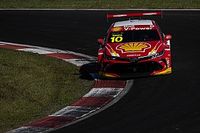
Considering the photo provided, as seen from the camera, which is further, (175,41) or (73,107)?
(175,41)

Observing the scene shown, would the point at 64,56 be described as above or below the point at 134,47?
below

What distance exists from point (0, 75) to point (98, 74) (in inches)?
121

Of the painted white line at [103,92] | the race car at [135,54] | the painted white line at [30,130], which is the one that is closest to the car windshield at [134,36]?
the race car at [135,54]

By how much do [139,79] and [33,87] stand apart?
9.85 ft

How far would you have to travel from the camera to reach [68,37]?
2645 centimetres

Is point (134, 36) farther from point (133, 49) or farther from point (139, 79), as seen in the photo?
point (139, 79)

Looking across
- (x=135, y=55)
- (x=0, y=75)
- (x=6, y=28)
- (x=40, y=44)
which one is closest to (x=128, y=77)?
(x=135, y=55)

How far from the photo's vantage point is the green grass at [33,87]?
1438 centimetres

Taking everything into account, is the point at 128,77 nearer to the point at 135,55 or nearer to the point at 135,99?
the point at 135,55

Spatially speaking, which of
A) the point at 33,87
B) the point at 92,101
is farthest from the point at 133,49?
→ the point at 33,87

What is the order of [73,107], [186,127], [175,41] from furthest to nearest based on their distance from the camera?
[175,41] < [73,107] < [186,127]

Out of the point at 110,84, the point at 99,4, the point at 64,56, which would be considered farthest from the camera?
the point at 99,4

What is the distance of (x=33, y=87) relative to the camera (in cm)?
1666

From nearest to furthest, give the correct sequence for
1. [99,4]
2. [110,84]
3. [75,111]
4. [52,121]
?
[52,121], [75,111], [110,84], [99,4]
